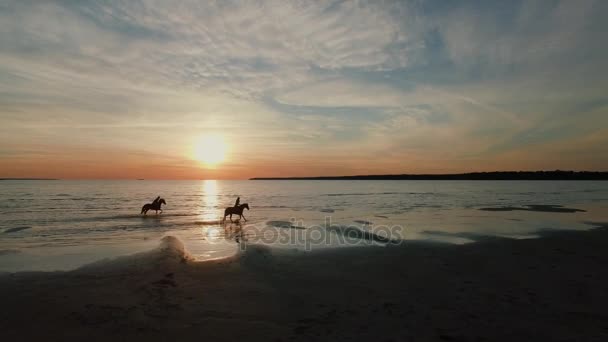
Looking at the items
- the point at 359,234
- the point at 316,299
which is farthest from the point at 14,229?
the point at 316,299

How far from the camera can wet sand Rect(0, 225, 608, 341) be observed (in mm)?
6418


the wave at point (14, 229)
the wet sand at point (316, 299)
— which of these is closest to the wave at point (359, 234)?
the wet sand at point (316, 299)

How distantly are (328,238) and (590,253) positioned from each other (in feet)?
35.4

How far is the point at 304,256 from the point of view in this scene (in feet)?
41.9

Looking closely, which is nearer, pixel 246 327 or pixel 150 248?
pixel 246 327

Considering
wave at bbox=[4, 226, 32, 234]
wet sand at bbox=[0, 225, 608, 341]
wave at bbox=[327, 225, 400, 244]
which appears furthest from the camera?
wave at bbox=[4, 226, 32, 234]

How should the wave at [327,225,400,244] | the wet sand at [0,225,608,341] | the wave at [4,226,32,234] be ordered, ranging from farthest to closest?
the wave at [4,226,32,234] → the wave at [327,225,400,244] → the wet sand at [0,225,608,341]

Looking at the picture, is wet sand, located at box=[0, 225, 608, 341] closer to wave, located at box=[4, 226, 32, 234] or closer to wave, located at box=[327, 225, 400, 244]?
wave, located at box=[327, 225, 400, 244]

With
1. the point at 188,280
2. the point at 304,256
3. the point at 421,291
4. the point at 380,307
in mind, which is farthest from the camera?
the point at 304,256

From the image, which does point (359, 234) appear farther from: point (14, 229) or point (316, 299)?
point (14, 229)

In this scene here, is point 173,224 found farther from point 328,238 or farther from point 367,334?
point 367,334

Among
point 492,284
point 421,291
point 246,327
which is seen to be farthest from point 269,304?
point 492,284

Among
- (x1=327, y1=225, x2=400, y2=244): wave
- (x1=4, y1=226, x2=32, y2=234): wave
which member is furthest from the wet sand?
(x1=4, y1=226, x2=32, y2=234): wave

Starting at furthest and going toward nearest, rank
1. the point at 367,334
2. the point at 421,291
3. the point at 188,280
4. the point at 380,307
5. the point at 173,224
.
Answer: the point at 173,224 < the point at 188,280 < the point at 421,291 < the point at 380,307 < the point at 367,334
